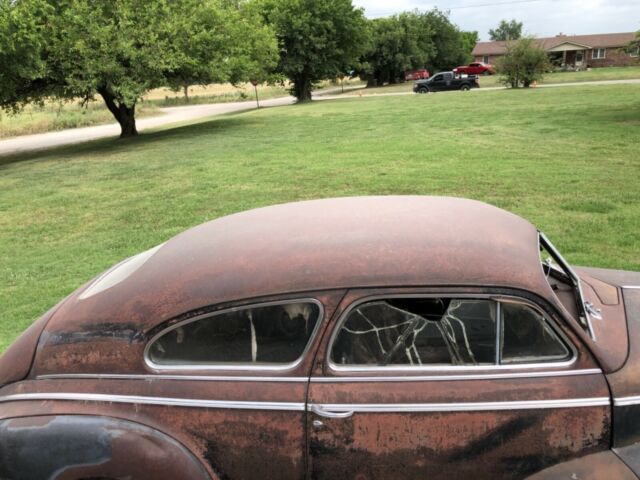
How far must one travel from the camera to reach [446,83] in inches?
1614

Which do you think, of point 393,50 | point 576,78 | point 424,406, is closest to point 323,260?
point 424,406

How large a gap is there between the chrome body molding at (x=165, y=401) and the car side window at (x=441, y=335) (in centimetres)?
27

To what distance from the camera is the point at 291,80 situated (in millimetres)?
45312

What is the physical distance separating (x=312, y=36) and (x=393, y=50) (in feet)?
69.2

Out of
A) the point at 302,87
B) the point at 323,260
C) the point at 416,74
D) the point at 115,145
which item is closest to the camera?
the point at 323,260

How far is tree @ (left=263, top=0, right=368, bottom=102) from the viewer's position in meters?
42.4

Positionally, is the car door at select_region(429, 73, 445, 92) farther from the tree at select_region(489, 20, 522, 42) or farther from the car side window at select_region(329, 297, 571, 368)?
the tree at select_region(489, 20, 522, 42)

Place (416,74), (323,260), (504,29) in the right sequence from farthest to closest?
(504,29) < (416,74) < (323,260)

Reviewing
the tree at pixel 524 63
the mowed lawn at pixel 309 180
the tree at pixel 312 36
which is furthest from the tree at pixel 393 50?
the mowed lawn at pixel 309 180

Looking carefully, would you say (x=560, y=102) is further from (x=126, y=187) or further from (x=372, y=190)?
(x=126, y=187)

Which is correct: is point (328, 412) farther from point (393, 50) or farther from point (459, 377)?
point (393, 50)

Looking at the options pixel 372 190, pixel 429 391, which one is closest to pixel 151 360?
pixel 429 391

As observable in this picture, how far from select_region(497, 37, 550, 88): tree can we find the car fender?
36.7 m

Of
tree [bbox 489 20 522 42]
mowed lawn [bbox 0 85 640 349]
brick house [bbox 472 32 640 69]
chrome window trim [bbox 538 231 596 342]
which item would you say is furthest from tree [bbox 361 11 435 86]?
tree [bbox 489 20 522 42]
